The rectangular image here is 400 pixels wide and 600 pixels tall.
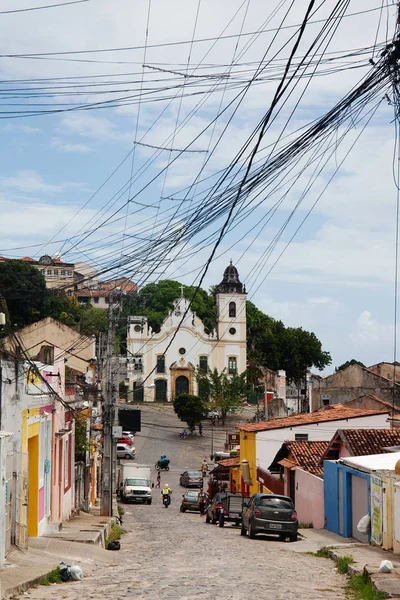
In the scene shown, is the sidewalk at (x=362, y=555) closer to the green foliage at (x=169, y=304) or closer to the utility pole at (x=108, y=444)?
the utility pole at (x=108, y=444)

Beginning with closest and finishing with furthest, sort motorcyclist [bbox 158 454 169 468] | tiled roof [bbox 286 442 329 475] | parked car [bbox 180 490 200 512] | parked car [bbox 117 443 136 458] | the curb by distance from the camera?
1. the curb
2. tiled roof [bbox 286 442 329 475]
3. parked car [bbox 180 490 200 512]
4. motorcyclist [bbox 158 454 169 468]
5. parked car [bbox 117 443 136 458]

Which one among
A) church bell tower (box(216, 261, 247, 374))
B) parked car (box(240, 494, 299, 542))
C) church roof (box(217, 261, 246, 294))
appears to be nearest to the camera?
parked car (box(240, 494, 299, 542))

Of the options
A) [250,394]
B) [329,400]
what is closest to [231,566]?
[329,400]

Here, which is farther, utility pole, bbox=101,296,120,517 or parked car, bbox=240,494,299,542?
utility pole, bbox=101,296,120,517

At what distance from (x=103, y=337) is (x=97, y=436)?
513cm

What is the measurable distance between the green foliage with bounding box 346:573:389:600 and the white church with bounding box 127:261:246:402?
258ft

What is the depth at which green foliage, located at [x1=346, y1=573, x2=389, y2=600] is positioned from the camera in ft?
36.6

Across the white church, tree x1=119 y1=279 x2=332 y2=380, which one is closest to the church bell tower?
the white church

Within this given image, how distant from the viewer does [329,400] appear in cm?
5909

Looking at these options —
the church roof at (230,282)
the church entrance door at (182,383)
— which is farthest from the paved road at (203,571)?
the church roof at (230,282)

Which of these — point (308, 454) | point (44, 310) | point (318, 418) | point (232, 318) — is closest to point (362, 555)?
point (308, 454)

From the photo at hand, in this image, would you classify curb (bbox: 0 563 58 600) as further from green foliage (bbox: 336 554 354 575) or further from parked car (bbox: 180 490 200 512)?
parked car (bbox: 180 490 200 512)

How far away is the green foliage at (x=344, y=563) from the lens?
14.5 m

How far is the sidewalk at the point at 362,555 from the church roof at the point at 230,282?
7515cm
